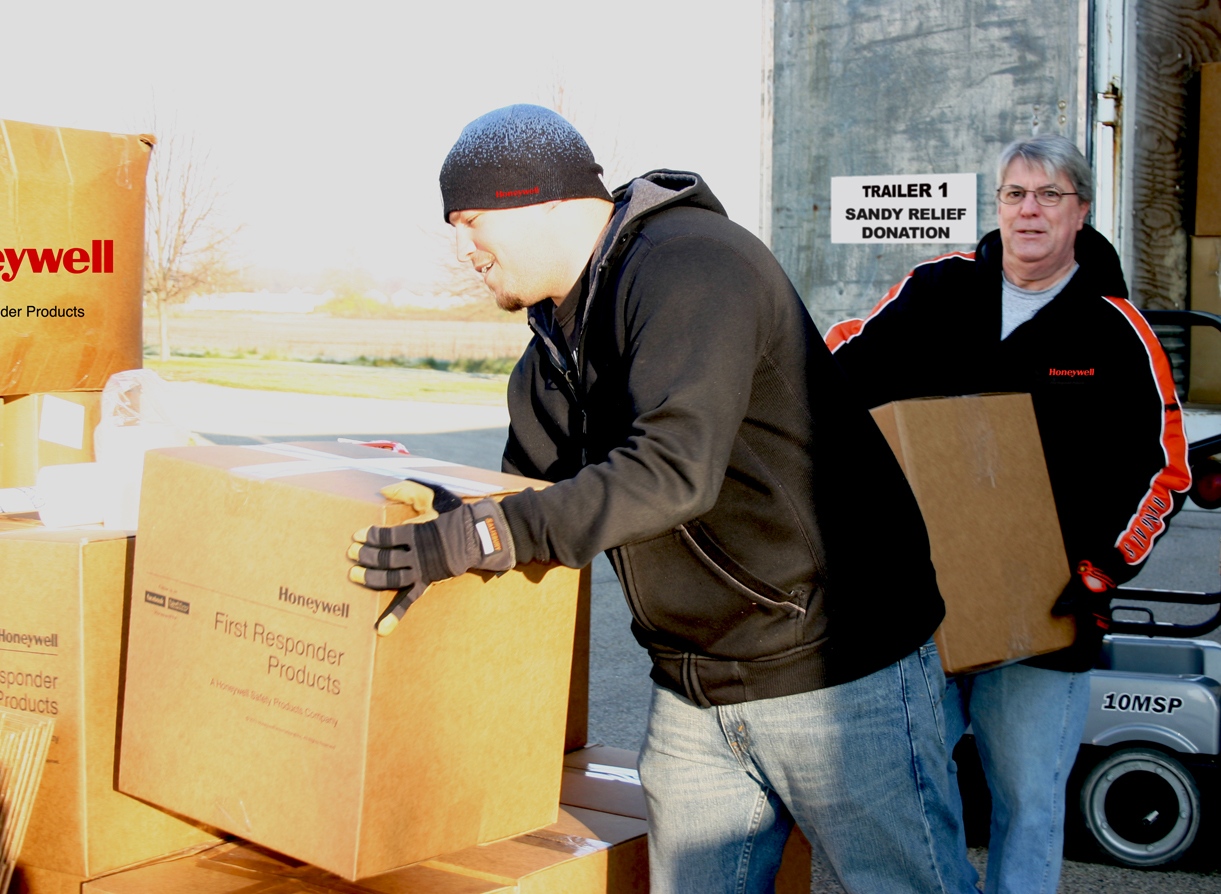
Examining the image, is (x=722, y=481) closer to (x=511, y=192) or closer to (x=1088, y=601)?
(x=511, y=192)

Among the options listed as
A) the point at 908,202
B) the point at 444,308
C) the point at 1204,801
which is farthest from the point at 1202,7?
the point at 444,308

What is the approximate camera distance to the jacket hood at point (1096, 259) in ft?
7.75

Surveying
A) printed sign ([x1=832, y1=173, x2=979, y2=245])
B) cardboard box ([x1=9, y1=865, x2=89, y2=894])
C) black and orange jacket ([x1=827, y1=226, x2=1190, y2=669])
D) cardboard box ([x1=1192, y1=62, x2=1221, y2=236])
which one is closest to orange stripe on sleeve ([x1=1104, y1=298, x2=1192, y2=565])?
black and orange jacket ([x1=827, y1=226, x2=1190, y2=669])

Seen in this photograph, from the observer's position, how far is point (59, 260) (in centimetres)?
242

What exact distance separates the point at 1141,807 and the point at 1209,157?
433cm

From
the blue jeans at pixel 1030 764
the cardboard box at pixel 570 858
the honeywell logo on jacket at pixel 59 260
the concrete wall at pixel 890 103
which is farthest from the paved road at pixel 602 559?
the concrete wall at pixel 890 103

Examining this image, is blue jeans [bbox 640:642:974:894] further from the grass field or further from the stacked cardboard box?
the grass field

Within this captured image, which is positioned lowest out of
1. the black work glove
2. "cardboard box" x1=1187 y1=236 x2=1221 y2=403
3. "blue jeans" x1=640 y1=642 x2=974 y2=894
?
"blue jeans" x1=640 y1=642 x2=974 y2=894

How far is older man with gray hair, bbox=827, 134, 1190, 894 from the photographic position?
7.18 ft

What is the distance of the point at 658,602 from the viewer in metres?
1.62

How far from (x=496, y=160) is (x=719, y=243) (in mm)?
339

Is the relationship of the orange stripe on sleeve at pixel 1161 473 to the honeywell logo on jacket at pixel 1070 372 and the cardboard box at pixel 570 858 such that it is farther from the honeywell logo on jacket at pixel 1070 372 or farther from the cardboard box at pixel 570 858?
the cardboard box at pixel 570 858

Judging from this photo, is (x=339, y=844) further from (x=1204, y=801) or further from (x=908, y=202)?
(x=908, y=202)

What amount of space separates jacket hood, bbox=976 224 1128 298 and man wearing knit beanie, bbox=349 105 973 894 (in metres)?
0.95
